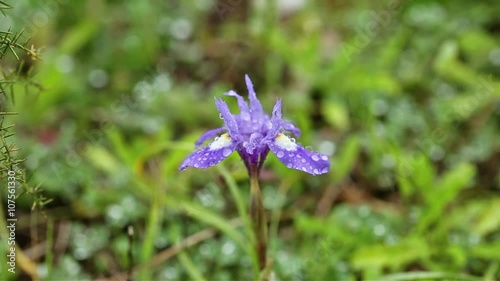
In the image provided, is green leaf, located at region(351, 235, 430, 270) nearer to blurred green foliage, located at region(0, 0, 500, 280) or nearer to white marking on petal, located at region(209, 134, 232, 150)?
blurred green foliage, located at region(0, 0, 500, 280)

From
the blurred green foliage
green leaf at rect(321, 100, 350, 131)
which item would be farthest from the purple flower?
green leaf at rect(321, 100, 350, 131)

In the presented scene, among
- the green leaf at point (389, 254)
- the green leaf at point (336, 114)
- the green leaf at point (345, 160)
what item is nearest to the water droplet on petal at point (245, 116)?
the green leaf at point (389, 254)

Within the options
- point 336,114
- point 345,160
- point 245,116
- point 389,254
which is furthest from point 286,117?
point 245,116

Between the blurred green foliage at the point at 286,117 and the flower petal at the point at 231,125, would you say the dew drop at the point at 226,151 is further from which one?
the blurred green foliage at the point at 286,117

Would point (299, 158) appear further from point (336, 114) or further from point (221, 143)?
point (336, 114)

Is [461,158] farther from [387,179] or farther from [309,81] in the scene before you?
[309,81]

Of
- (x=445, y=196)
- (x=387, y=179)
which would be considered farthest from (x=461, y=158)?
(x=445, y=196)
